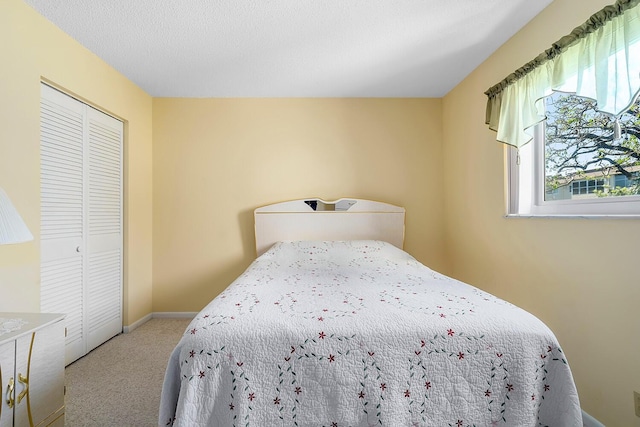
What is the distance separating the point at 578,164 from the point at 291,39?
1.89 meters

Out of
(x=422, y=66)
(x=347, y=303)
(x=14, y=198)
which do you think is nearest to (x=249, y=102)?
(x=422, y=66)

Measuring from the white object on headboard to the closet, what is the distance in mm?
1256

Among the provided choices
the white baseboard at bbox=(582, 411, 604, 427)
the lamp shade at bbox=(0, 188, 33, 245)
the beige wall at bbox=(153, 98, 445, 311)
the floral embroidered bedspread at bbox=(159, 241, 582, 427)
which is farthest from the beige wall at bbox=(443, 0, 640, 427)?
the lamp shade at bbox=(0, 188, 33, 245)

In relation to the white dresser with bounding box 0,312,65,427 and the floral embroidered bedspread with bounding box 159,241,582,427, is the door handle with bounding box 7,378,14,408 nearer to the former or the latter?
the white dresser with bounding box 0,312,65,427

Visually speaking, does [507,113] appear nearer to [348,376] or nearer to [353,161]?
[353,161]

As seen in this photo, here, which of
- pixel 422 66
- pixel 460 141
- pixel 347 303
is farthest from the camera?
pixel 460 141

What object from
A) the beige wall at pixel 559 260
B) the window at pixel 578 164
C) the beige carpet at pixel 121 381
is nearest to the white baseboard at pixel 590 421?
the beige wall at pixel 559 260

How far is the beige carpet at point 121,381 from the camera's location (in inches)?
67.4

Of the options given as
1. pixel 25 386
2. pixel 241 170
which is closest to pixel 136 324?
pixel 241 170

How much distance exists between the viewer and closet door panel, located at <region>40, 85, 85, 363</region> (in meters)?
2.05

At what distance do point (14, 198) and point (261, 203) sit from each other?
182cm

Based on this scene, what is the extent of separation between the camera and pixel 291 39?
2.18 meters

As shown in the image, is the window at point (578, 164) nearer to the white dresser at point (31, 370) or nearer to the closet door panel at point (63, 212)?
the white dresser at point (31, 370)

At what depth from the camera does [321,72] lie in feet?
8.82
